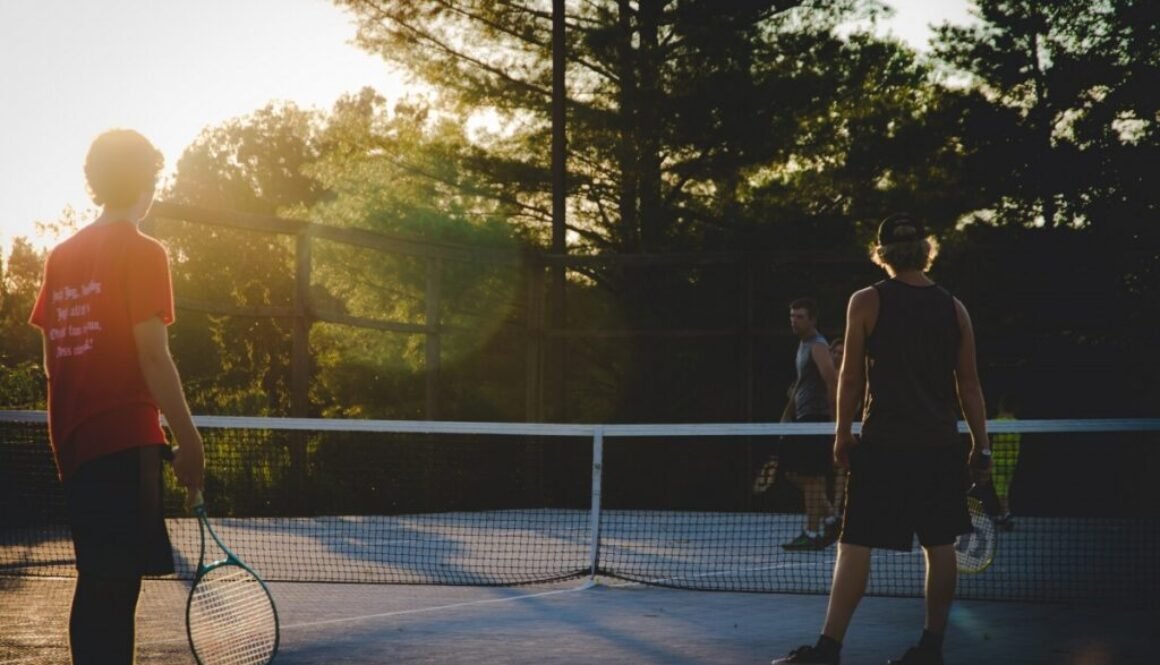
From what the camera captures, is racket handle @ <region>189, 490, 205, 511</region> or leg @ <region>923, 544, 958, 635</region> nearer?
racket handle @ <region>189, 490, 205, 511</region>

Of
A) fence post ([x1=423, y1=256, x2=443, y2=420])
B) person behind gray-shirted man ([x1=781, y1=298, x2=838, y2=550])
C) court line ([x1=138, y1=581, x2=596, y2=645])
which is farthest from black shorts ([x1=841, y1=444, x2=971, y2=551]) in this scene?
fence post ([x1=423, y1=256, x2=443, y2=420])

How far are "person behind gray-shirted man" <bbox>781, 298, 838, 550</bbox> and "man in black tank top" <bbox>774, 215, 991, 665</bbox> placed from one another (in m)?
5.32

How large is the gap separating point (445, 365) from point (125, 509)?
692 inches

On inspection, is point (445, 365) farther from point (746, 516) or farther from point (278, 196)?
point (278, 196)

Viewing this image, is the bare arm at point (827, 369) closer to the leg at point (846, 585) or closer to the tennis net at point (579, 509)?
the tennis net at point (579, 509)

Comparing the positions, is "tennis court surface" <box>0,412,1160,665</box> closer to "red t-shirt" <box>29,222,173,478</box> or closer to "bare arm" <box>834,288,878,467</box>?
"bare arm" <box>834,288,878,467</box>

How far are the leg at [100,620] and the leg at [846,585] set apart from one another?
2.84 metres

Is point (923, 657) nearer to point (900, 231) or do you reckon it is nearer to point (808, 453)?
point (900, 231)

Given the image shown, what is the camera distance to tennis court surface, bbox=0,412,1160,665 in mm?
7480

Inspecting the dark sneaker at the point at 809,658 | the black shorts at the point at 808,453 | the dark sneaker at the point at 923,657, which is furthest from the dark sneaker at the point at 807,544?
the dark sneaker at the point at 923,657

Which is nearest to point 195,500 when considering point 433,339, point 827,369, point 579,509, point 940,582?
point 940,582

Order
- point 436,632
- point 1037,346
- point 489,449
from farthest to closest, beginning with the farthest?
1. point 489,449
2. point 1037,346
3. point 436,632

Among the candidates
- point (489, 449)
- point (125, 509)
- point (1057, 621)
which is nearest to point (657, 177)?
point (489, 449)

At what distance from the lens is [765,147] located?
941 inches
